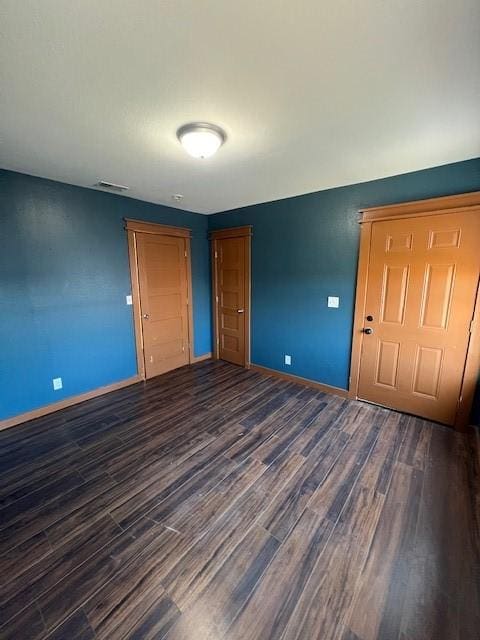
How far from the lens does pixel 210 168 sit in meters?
2.41

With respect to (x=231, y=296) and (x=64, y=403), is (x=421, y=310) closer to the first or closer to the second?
(x=231, y=296)

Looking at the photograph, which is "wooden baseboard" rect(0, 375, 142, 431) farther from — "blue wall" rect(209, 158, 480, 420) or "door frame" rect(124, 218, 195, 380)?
"blue wall" rect(209, 158, 480, 420)

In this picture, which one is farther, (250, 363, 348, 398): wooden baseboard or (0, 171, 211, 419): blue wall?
(250, 363, 348, 398): wooden baseboard

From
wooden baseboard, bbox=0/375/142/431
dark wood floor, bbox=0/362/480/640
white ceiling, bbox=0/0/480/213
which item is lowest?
dark wood floor, bbox=0/362/480/640

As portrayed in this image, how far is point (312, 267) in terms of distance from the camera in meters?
3.28

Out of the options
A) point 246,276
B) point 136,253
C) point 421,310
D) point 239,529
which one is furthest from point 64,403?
point 421,310

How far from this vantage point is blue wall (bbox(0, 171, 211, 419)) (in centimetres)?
255

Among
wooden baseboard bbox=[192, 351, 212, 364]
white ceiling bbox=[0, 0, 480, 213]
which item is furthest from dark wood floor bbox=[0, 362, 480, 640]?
white ceiling bbox=[0, 0, 480, 213]

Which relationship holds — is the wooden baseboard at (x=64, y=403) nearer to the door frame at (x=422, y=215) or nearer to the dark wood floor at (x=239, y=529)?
the dark wood floor at (x=239, y=529)

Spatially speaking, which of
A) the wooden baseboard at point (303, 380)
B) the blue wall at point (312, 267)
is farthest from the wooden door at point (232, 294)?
the wooden baseboard at point (303, 380)

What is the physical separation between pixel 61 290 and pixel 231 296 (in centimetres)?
231

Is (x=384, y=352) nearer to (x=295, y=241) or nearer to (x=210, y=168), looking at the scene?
(x=295, y=241)

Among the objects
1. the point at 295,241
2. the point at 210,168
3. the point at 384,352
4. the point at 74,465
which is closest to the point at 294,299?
the point at 295,241

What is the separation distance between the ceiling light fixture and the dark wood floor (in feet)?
7.73
